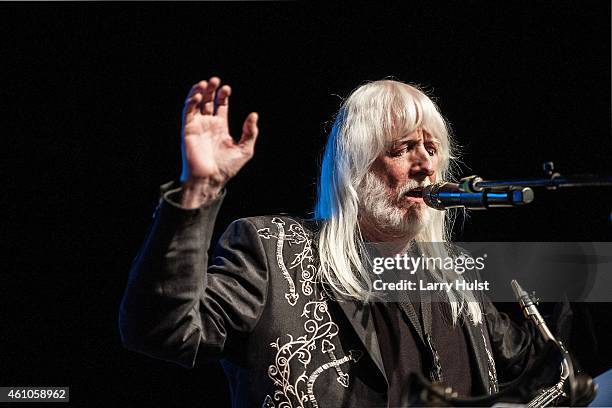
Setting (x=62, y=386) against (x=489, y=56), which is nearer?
(x=62, y=386)

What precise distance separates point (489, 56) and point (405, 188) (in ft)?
2.48

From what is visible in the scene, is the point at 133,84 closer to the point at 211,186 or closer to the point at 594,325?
the point at 211,186

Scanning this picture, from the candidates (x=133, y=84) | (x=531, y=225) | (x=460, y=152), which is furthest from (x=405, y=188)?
(x=133, y=84)

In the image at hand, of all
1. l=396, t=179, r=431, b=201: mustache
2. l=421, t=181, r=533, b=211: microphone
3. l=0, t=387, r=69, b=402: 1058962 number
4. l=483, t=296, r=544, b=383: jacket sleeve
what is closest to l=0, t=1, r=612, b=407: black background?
l=0, t=387, r=69, b=402: 1058962 number

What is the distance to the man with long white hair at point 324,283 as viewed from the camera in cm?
158

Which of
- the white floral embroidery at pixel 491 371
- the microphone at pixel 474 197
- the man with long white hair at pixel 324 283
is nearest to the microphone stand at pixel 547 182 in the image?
the microphone at pixel 474 197

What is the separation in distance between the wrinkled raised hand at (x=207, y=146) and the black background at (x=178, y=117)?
2.76 ft

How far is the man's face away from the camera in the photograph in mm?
2178

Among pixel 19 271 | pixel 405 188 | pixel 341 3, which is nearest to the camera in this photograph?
pixel 405 188

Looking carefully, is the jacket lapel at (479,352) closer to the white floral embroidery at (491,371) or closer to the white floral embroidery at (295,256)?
the white floral embroidery at (491,371)

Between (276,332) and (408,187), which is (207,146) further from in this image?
(408,187)

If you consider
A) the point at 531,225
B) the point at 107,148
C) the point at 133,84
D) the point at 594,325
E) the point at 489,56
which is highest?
the point at 489,56

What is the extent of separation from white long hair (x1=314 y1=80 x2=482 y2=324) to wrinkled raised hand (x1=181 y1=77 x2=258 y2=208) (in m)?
0.52

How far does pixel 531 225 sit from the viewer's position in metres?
2.70
